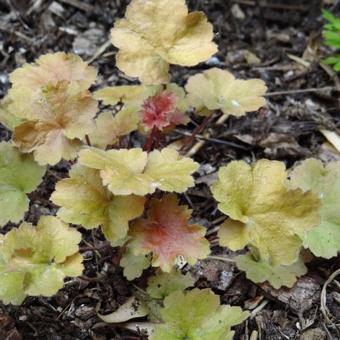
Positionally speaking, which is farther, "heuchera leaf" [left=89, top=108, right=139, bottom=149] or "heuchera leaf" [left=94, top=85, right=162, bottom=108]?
"heuchera leaf" [left=94, top=85, right=162, bottom=108]

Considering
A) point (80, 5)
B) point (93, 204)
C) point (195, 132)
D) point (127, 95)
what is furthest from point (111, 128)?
point (80, 5)

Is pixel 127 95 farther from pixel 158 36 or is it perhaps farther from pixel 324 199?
pixel 324 199

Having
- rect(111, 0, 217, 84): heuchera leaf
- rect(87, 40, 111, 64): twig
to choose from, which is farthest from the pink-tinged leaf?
rect(87, 40, 111, 64): twig

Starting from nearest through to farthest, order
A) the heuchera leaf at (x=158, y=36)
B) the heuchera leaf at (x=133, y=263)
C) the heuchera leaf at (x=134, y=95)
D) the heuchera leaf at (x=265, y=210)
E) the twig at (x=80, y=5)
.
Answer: the heuchera leaf at (x=265, y=210) → the heuchera leaf at (x=133, y=263) → the heuchera leaf at (x=158, y=36) → the heuchera leaf at (x=134, y=95) → the twig at (x=80, y=5)

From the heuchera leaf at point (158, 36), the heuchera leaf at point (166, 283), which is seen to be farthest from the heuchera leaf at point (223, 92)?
the heuchera leaf at point (166, 283)

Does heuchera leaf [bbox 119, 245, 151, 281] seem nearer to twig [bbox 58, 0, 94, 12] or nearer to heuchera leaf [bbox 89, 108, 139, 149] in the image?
heuchera leaf [bbox 89, 108, 139, 149]

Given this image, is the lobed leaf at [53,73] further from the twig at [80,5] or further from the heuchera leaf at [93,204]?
the twig at [80,5]

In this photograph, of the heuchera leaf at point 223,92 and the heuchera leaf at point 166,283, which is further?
the heuchera leaf at point 223,92
